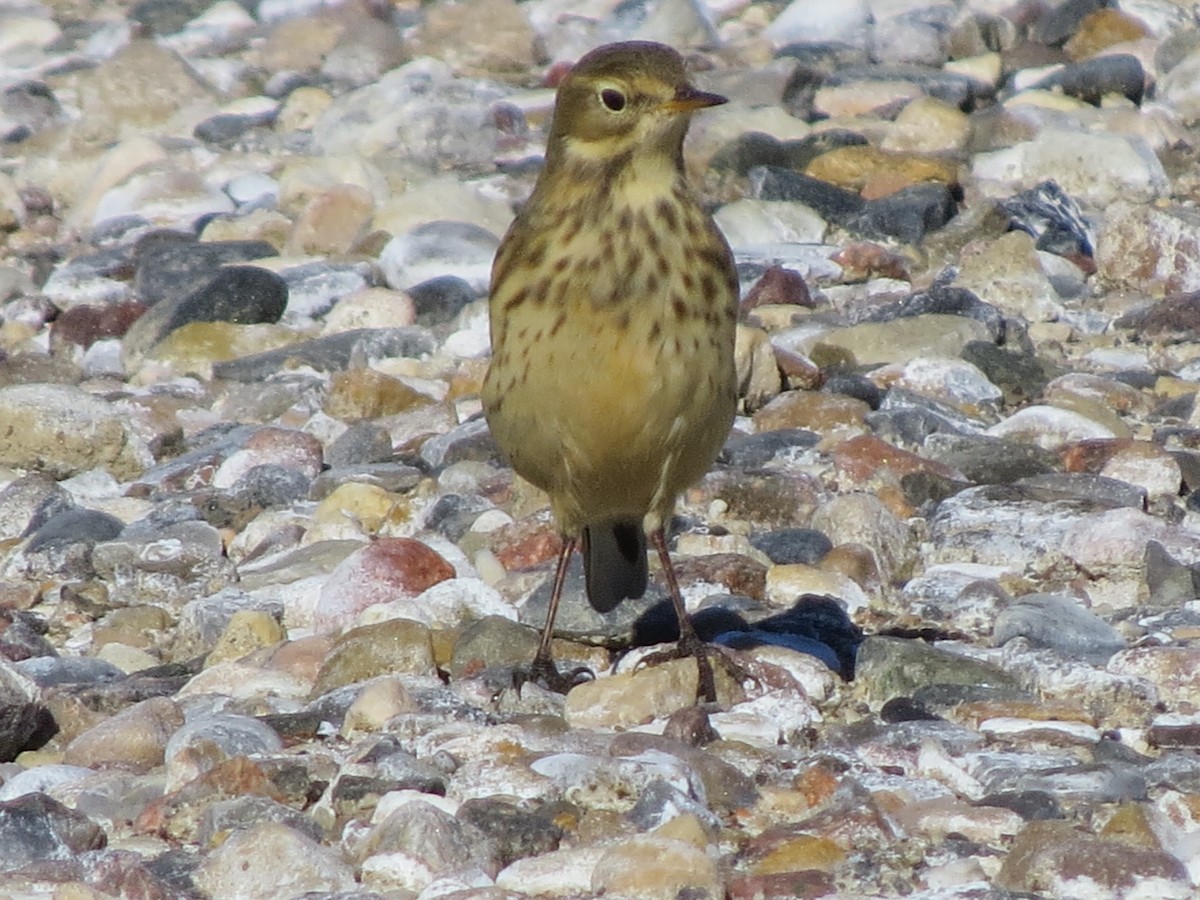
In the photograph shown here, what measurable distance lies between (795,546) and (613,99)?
5.84ft

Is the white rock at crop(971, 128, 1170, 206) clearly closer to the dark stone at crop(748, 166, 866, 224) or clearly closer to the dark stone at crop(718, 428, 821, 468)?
the dark stone at crop(748, 166, 866, 224)

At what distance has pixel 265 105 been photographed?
13.9 meters

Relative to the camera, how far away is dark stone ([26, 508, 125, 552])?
7.12 m

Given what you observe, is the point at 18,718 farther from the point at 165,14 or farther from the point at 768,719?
the point at 165,14

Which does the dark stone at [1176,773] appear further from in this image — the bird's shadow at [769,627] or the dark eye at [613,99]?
the dark eye at [613,99]

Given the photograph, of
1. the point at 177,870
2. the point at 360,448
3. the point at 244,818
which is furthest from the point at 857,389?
the point at 177,870

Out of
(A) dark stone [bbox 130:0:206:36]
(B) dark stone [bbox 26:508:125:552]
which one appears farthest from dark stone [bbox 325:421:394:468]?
(A) dark stone [bbox 130:0:206:36]

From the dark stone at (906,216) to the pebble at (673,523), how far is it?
0.09 feet

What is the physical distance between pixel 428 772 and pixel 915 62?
919 centimetres

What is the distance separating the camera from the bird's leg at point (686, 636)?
18.1 ft

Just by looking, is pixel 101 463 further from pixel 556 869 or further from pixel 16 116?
pixel 16 116

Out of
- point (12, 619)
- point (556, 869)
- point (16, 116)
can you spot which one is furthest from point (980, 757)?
point (16, 116)

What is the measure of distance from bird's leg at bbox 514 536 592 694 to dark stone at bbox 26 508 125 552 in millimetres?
1833

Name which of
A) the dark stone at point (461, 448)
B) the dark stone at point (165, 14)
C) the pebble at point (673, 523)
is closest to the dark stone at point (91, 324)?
the pebble at point (673, 523)
